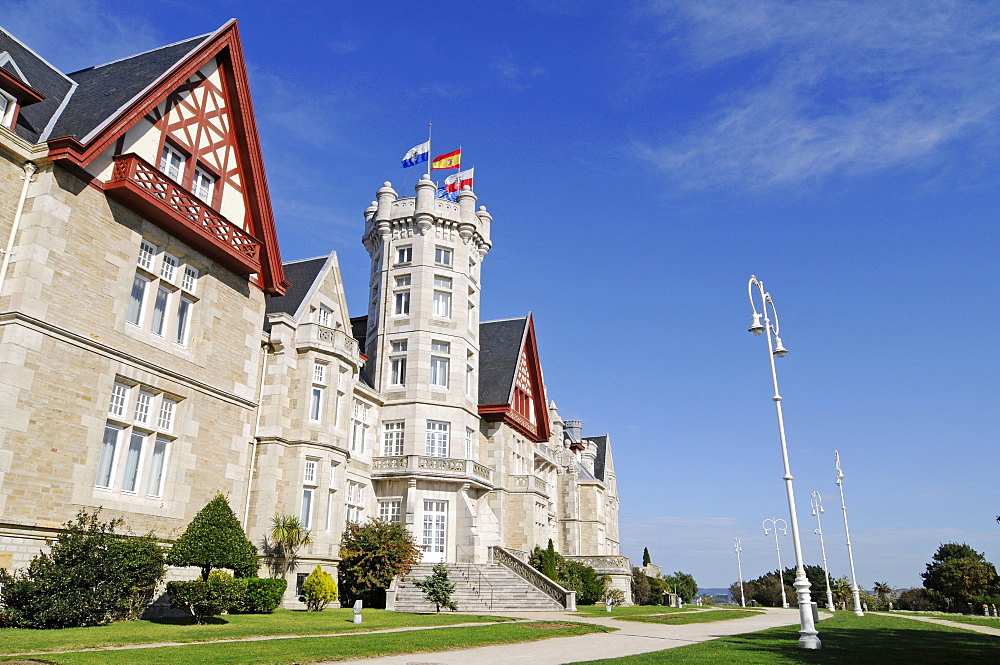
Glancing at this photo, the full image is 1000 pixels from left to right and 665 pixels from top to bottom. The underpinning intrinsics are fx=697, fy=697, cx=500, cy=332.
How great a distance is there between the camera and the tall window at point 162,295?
18828mm

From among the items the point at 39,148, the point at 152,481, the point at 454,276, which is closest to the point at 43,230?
the point at 39,148

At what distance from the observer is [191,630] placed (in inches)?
600

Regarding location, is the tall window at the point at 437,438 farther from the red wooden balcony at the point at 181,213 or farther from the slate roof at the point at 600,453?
the slate roof at the point at 600,453

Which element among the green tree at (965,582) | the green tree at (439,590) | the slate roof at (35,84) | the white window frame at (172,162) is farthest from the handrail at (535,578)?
the green tree at (965,582)

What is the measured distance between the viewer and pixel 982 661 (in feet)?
39.1

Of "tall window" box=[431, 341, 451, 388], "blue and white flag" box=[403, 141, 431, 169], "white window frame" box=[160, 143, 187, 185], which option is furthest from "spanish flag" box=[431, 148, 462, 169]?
"white window frame" box=[160, 143, 187, 185]

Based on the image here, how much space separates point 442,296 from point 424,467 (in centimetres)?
952

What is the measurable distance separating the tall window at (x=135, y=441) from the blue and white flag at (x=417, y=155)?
2289 cm

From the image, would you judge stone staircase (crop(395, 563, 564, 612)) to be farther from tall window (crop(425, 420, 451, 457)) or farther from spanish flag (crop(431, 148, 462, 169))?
spanish flag (crop(431, 148, 462, 169))

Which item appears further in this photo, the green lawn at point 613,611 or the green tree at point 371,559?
the green lawn at point 613,611

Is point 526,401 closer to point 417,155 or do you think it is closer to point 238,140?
point 417,155

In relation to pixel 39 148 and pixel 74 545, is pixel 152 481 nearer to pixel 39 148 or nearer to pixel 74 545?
pixel 74 545

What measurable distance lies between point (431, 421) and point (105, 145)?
21.1 meters

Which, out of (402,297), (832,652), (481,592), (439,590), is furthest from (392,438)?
(832,652)
